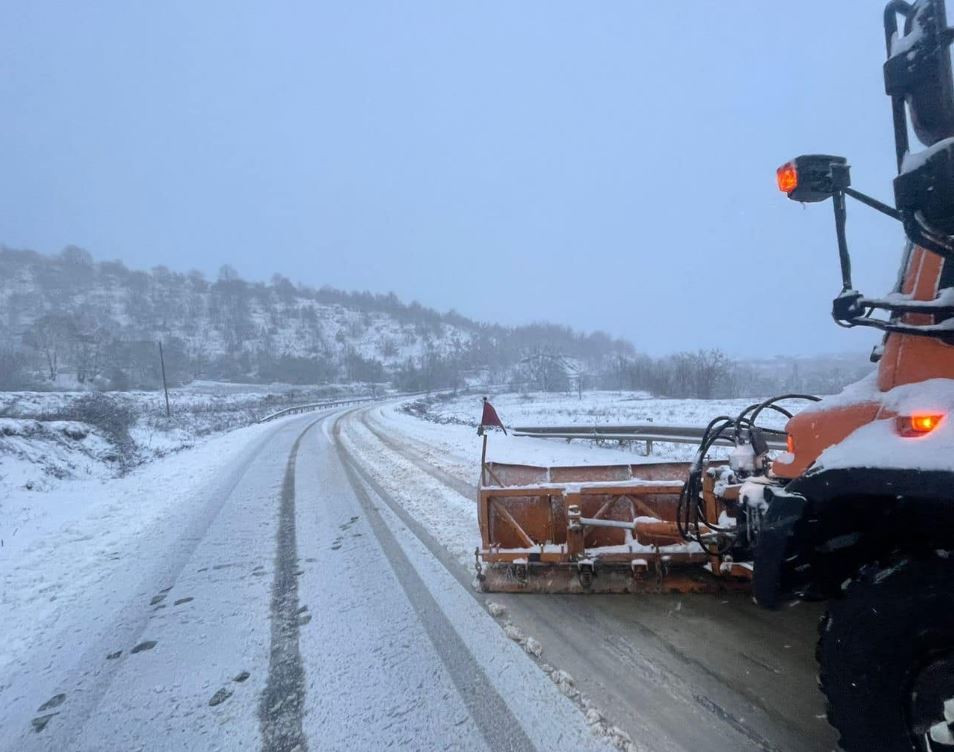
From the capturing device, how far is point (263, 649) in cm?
344

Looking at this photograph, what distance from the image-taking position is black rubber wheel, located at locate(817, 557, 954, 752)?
1.67m

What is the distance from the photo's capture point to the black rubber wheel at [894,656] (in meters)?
1.67

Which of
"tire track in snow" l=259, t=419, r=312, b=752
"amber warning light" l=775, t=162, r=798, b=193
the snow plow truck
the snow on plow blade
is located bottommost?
"tire track in snow" l=259, t=419, r=312, b=752

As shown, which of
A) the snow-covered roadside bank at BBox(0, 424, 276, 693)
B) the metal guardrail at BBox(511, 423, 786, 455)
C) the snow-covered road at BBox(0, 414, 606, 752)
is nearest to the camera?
the snow-covered road at BBox(0, 414, 606, 752)

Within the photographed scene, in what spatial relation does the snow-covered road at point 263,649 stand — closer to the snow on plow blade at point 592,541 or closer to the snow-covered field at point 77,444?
the snow on plow blade at point 592,541

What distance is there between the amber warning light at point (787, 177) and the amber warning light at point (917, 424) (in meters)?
0.93

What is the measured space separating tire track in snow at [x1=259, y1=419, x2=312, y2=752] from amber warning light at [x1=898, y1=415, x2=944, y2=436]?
287 centimetres

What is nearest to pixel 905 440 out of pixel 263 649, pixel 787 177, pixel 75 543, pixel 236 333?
pixel 787 177

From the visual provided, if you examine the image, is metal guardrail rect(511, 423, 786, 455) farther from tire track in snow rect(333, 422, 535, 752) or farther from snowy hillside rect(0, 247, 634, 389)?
snowy hillside rect(0, 247, 634, 389)

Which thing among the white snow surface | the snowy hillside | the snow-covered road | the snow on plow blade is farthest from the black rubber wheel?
the snowy hillside

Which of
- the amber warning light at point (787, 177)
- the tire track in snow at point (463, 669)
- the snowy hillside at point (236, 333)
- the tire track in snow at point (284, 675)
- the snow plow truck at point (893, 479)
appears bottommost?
the tire track in snow at point (463, 669)

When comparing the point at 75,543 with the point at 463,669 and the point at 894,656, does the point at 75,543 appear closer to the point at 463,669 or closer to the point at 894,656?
the point at 463,669

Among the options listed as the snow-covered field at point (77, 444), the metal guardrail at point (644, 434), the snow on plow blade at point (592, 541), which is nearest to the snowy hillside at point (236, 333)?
the snow-covered field at point (77, 444)

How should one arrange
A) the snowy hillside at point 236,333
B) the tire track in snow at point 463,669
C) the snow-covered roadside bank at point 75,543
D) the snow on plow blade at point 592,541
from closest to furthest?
the tire track in snow at point 463,669 < the snow on plow blade at point 592,541 < the snow-covered roadside bank at point 75,543 < the snowy hillside at point 236,333
